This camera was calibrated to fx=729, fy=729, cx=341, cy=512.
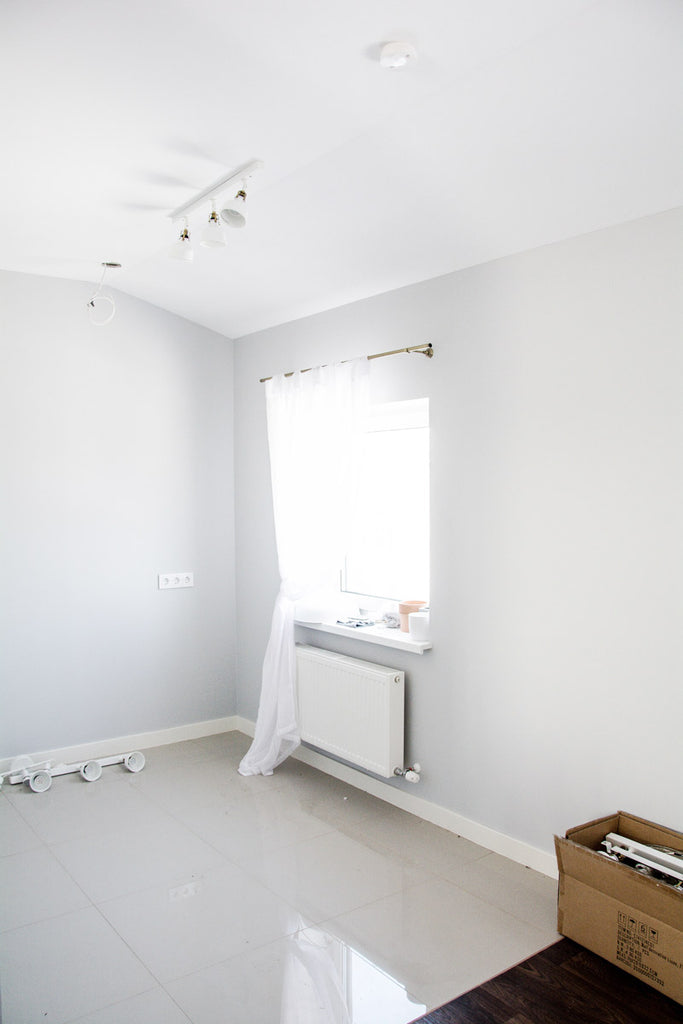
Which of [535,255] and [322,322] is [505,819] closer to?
[535,255]

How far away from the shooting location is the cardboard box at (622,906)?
2.09 metres

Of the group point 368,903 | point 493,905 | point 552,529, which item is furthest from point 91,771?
point 552,529

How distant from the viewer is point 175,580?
14.6 ft

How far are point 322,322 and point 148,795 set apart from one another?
2.60 metres

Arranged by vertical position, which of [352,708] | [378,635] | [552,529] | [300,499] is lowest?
[352,708]

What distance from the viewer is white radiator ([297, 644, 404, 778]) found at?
3.34 metres

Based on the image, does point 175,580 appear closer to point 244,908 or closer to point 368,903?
point 244,908

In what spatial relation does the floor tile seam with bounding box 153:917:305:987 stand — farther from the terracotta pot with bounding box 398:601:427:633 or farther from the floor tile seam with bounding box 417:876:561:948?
the terracotta pot with bounding box 398:601:427:633

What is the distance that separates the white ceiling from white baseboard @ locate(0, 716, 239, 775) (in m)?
2.67

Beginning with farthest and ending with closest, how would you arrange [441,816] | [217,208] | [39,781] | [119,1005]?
1. [39,781]
2. [441,816]
3. [217,208]
4. [119,1005]

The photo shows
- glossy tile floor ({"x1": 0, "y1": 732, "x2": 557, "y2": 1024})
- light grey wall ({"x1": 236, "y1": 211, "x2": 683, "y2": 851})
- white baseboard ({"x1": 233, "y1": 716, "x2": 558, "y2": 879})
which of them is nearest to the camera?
glossy tile floor ({"x1": 0, "y1": 732, "x2": 557, "y2": 1024})

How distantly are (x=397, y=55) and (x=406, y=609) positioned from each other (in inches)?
90.7

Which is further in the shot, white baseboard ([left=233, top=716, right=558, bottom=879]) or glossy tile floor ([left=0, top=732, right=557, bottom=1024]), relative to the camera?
white baseboard ([left=233, top=716, right=558, bottom=879])

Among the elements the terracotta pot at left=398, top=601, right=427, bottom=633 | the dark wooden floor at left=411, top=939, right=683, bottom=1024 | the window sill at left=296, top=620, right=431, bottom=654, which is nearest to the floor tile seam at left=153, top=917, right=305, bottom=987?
the dark wooden floor at left=411, top=939, right=683, bottom=1024
